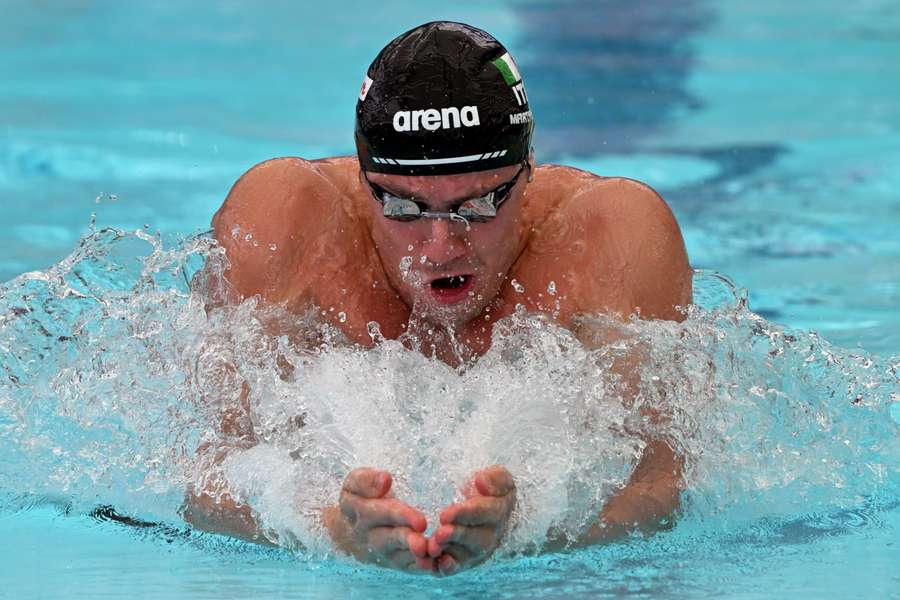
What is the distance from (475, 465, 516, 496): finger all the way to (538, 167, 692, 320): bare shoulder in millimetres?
717

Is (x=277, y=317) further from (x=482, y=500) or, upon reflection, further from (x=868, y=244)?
(x=868, y=244)

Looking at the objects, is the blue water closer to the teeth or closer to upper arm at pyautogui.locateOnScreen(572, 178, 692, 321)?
upper arm at pyautogui.locateOnScreen(572, 178, 692, 321)

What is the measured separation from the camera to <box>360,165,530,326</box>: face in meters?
2.31

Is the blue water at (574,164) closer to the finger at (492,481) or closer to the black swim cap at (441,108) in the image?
the finger at (492,481)

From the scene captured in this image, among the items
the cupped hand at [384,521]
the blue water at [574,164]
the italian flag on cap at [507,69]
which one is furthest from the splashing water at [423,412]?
the italian flag on cap at [507,69]

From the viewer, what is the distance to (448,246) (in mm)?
2293

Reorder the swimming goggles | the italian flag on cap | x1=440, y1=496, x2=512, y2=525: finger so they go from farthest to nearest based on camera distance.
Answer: the italian flag on cap < the swimming goggles < x1=440, y1=496, x2=512, y2=525: finger

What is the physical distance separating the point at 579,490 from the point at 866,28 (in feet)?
17.0

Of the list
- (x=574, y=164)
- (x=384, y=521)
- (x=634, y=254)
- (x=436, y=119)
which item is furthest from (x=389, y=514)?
(x=574, y=164)

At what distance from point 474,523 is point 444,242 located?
0.64m

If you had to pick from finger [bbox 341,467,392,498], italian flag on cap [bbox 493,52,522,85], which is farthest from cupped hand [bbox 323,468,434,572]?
italian flag on cap [bbox 493,52,522,85]

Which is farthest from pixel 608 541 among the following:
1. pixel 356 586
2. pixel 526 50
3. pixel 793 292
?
pixel 526 50

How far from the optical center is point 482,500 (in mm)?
1814

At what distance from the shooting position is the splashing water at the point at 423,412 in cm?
221
